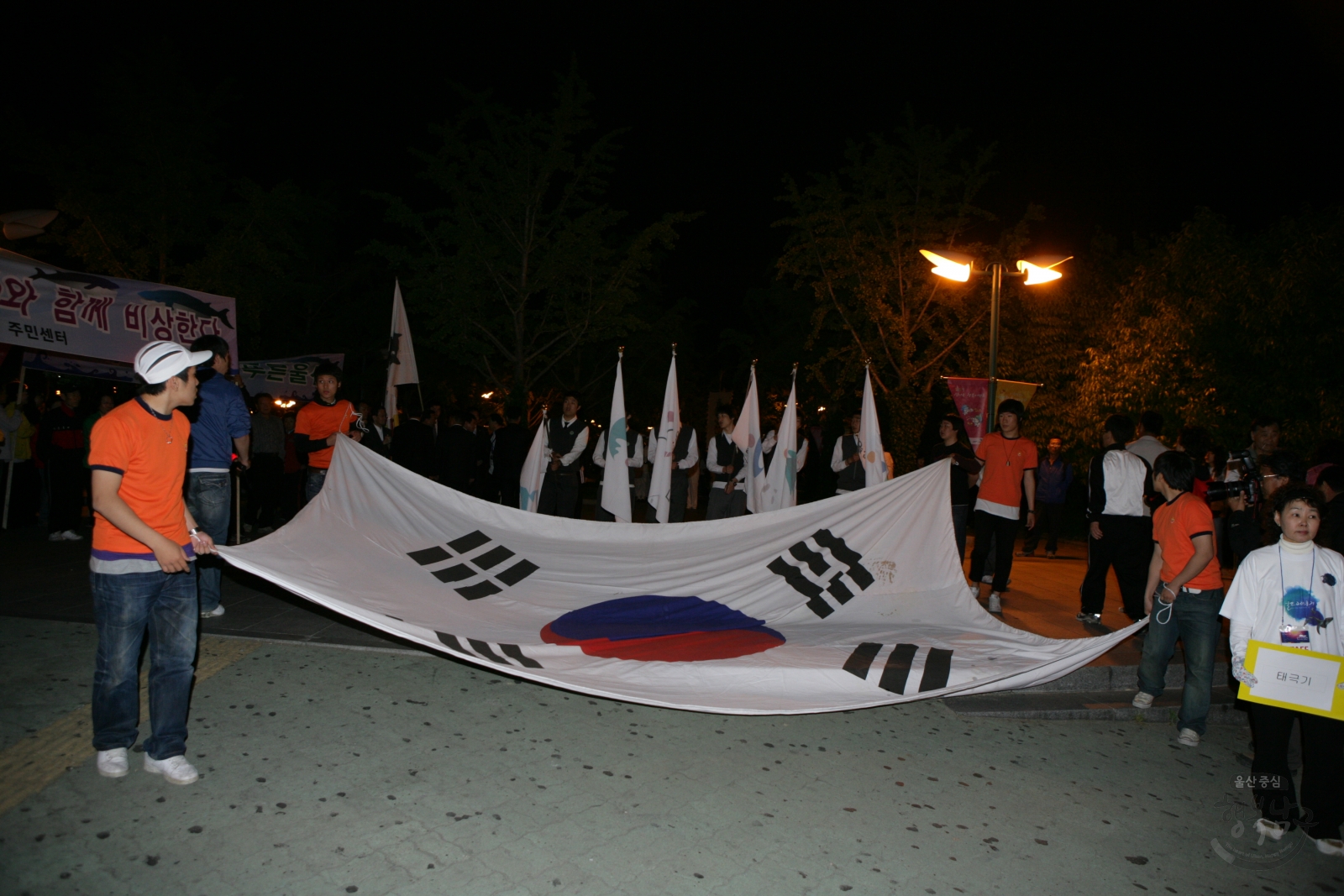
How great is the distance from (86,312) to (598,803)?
913cm

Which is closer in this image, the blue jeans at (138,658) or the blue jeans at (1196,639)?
the blue jeans at (138,658)

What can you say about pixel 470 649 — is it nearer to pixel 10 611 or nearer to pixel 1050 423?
pixel 10 611

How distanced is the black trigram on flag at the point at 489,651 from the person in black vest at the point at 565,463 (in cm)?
542

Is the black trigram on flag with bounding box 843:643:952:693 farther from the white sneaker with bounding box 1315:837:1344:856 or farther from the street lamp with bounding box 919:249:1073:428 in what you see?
the street lamp with bounding box 919:249:1073:428

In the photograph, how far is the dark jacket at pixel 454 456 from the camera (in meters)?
11.1

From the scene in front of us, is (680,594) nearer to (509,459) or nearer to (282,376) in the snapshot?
(509,459)

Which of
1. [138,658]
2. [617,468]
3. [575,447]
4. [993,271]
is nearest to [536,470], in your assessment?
[575,447]

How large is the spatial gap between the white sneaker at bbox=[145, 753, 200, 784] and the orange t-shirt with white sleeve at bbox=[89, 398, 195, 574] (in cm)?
82

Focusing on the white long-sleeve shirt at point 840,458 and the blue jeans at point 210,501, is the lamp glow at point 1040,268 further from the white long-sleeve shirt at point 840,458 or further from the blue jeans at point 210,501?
the blue jeans at point 210,501

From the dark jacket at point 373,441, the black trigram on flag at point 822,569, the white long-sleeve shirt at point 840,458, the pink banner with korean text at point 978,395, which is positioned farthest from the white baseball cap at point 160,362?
the pink banner with korean text at point 978,395

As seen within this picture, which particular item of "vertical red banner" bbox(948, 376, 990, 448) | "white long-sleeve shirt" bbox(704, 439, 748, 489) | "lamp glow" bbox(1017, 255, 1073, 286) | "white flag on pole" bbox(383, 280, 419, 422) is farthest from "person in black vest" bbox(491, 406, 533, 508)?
"lamp glow" bbox(1017, 255, 1073, 286)

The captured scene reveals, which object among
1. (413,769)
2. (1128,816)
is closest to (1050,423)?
(1128,816)

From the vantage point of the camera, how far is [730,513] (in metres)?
10.0

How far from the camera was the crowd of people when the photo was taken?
3.39 metres
